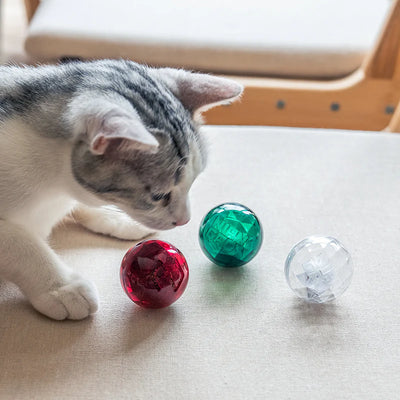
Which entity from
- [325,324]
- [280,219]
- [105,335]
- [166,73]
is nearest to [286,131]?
[280,219]

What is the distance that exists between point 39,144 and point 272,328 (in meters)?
0.39

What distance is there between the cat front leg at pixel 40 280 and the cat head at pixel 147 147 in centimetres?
12

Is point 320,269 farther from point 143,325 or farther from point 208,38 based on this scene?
point 208,38

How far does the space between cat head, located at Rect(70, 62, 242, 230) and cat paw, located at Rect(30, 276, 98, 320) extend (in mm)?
124

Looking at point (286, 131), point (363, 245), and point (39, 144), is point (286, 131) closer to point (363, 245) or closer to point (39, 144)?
point (363, 245)

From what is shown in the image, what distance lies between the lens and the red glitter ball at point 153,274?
84 centimetres

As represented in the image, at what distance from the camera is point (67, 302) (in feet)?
2.77

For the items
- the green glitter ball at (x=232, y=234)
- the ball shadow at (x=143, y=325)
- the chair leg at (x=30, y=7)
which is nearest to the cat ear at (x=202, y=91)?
the green glitter ball at (x=232, y=234)

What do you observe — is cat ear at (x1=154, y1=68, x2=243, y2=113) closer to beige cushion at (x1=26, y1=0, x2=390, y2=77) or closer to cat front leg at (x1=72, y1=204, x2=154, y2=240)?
cat front leg at (x1=72, y1=204, x2=154, y2=240)

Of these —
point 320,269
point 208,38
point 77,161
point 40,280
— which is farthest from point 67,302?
point 208,38

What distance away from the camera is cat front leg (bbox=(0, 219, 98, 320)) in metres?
0.85

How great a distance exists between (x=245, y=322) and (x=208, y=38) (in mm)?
995

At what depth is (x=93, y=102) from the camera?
0.75 metres

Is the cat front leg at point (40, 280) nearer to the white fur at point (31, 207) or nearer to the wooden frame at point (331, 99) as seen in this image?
the white fur at point (31, 207)
